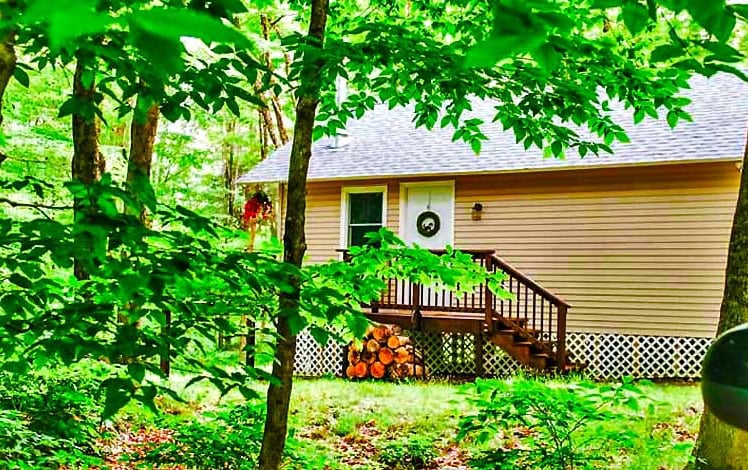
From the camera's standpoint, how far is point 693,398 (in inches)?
330

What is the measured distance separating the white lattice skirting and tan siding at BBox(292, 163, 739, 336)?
0.67 ft

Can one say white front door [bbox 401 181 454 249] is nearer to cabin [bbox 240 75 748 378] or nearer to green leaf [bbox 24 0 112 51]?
cabin [bbox 240 75 748 378]

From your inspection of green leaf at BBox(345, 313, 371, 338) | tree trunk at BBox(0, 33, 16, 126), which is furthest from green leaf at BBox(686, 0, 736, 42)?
tree trunk at BBox(0, 33, 16, 126)

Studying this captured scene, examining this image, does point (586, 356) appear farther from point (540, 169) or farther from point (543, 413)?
point (543, 413)

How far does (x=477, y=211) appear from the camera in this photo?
12438 mm

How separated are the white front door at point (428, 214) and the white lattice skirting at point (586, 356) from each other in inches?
66.8

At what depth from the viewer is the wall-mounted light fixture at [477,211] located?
40.7ft

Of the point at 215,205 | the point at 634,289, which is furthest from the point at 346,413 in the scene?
the point at 215,205

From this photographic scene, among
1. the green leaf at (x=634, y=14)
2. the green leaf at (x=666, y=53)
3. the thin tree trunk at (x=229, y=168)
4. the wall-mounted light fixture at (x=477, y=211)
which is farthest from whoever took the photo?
the thin tree trunk at (x=229, y=168)

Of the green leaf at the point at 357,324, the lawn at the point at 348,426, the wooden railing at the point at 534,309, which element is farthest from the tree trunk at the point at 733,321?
the wooden railing at the point at 534,309

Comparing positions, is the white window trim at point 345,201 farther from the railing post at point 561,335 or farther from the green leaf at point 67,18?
the green leaf at point 67,18

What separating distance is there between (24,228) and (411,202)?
1120cm

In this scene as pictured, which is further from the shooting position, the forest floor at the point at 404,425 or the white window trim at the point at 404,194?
the white window trim at the point at 404,194

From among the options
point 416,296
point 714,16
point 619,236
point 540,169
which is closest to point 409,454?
point 416,296
